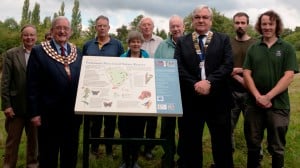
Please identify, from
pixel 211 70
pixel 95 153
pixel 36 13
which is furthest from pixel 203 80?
pixel 36 13

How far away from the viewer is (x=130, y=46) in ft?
20.3

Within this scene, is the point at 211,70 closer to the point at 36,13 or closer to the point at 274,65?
the point at 274,65

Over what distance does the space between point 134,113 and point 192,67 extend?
1.23 m

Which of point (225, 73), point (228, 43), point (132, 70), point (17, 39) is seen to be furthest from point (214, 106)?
point (17, 39)

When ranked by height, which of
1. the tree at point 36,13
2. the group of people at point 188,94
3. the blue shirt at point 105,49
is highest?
the tree at point 36,13

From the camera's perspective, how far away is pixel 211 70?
219 inches

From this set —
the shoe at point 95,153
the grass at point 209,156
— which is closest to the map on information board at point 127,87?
the grass at point 209,156

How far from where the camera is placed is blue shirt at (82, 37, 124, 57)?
665 centimetres

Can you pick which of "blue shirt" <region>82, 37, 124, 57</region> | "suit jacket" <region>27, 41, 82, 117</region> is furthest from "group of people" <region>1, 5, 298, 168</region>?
"blue shirt" <region>82, 37, 124, 57</region>

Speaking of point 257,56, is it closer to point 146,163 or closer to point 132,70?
point 132,70

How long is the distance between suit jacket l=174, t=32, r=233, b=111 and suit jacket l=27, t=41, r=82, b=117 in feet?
5.23

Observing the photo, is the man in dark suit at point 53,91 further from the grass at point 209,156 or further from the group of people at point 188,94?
the grass at point 209,156

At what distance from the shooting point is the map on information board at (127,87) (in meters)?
4.93

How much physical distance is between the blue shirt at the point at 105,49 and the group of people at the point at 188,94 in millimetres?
554
